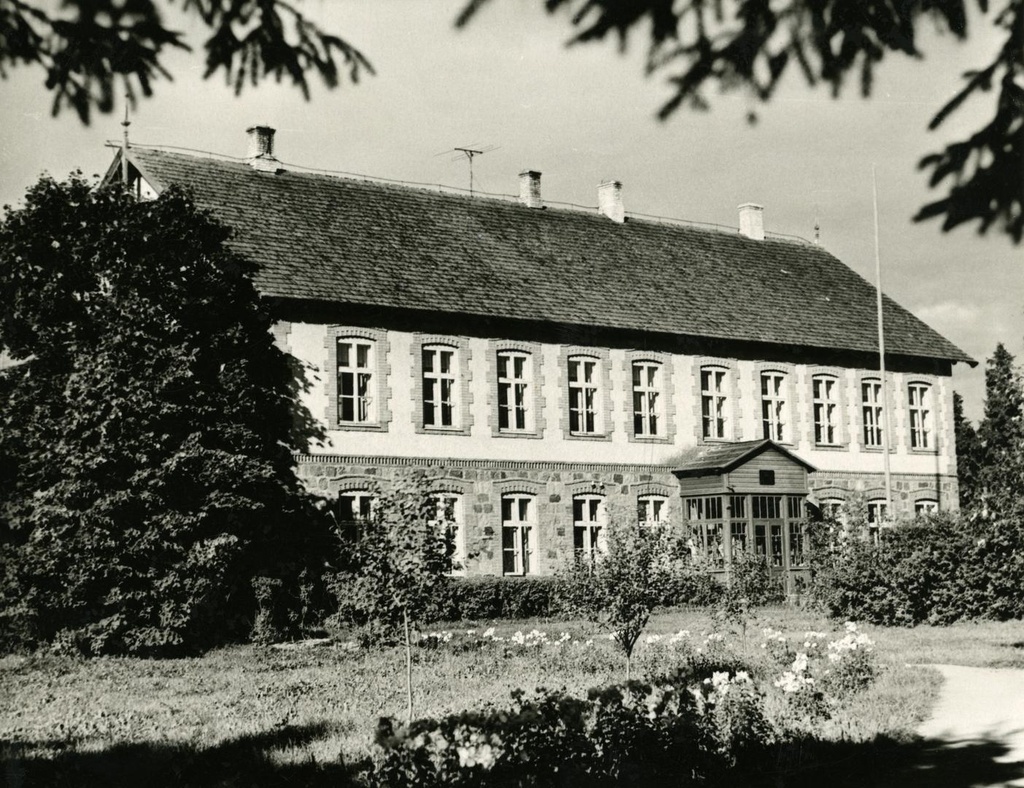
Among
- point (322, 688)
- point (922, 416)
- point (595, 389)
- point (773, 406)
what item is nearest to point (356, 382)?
point (595, 389)

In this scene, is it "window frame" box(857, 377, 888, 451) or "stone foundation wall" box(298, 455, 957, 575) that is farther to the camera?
"window frame" box(857, 377, 888, 451)

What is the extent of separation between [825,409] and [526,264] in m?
8.95

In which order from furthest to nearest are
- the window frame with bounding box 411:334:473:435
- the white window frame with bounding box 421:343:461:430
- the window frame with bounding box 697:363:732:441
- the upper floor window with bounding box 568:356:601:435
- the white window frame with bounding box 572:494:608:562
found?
the window frame with bounding box 697:363:732:441, the upper floor window with bounding box 568:356:601:435, the white window frame with bounding box 572:494:608:562, the white window frame with bounding box 421:343:461:430, the window frame with bounding box 411:334:473:435

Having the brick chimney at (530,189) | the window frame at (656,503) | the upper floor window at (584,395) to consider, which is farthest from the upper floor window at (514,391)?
the brick chimney at (530,189)

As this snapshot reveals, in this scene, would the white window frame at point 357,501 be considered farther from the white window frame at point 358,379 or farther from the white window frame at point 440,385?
the white window frame at point 440,385

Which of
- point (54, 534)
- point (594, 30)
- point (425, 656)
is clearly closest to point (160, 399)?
point (54, 534)

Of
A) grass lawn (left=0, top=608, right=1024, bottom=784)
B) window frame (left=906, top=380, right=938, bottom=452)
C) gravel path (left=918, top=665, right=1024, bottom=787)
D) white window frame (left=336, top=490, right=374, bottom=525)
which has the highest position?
window frame (left=906, top=380, right=938, bottom=452)

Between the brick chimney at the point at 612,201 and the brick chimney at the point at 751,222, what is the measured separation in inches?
177

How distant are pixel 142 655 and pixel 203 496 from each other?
8.63 feet

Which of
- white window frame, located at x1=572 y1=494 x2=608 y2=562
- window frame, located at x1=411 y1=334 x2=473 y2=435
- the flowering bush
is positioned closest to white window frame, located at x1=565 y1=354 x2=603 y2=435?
white window frame, located at x1=572 y1=494 x2=608 y2=562

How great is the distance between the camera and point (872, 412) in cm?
3166

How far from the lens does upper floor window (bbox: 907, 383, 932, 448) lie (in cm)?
3219

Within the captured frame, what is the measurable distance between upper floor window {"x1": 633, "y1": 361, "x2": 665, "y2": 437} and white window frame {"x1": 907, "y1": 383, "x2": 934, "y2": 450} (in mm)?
8085

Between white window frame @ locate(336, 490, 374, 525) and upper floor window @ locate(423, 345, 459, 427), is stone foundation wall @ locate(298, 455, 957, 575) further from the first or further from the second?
upper floor window @ locate(423, 345, 459, 427)
